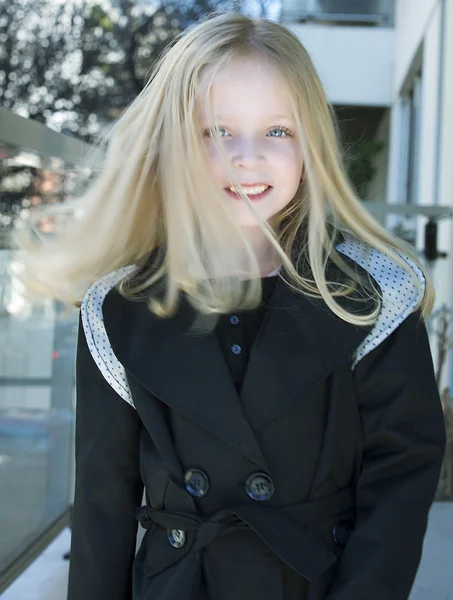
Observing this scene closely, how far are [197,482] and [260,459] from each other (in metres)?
0.12

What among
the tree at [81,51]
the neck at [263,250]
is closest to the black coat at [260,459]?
the neck at [263,250]

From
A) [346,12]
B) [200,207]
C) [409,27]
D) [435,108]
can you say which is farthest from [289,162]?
[346,12]

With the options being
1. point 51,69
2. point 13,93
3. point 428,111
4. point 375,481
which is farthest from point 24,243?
point 51,69

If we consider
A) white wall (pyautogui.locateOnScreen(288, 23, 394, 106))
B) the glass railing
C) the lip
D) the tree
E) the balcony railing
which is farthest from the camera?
white wall (pyautogui.locateOnScreen(288, 23, 394, 106))

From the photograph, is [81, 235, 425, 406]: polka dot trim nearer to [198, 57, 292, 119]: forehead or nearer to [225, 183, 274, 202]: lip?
[225, 183, 274, 202]: lip

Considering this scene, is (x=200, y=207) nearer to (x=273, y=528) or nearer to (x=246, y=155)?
(x=246, y=155)

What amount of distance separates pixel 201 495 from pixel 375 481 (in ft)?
0.95


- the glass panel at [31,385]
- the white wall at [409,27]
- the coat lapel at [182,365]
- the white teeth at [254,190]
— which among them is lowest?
the glass panel at [31,385]

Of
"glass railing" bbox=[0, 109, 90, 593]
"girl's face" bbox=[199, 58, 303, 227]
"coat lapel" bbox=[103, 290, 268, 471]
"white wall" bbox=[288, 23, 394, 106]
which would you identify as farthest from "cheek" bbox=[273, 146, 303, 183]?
"white wall" bbox=[288, 23, 394, 106]

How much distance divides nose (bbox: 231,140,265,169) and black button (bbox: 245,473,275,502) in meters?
0.54

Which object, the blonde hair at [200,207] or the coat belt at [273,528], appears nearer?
the coat belt at [273,528]

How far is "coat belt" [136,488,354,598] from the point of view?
4.69ft

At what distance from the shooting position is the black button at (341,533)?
150 cm

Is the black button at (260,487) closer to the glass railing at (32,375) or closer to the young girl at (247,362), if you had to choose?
the young girl at (247,362)
